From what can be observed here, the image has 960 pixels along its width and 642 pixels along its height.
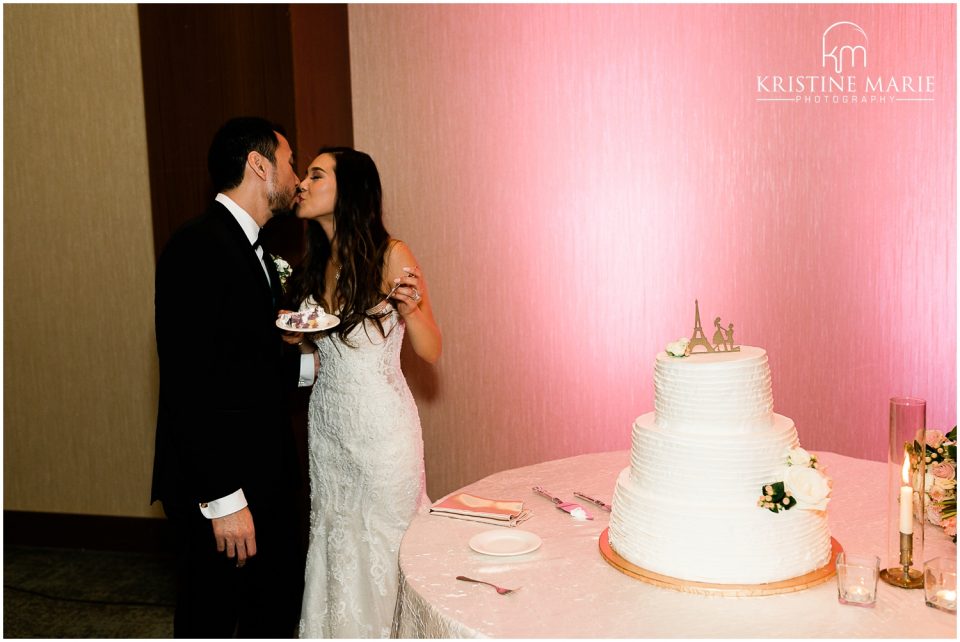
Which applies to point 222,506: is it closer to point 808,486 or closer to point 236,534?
point 236,534

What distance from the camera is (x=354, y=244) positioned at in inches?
112

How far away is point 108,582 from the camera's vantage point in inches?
151

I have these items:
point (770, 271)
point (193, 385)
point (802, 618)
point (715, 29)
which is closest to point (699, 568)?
point (802, 618)

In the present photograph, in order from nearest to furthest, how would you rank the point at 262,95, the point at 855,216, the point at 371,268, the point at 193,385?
1. the point at 193,385
2. the point at 371,268
3. the point at 262,95
4. the point at 855,216

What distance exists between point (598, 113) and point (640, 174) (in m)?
0.33

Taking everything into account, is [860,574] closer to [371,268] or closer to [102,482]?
[371,268]

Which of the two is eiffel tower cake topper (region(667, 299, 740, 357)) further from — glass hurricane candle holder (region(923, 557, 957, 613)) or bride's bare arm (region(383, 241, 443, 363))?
bride's bare arm (region(383, 241, 443, 363))

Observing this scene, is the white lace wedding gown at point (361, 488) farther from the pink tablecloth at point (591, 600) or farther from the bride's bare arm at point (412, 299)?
the pink tablecloth at point (591, 600)

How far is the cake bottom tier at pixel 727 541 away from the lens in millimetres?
1558

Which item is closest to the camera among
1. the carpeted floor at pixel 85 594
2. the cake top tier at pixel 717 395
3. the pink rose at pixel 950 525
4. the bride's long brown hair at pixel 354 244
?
the cake top tier at pixel 717 395

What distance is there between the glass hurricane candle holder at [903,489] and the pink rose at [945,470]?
0.19m

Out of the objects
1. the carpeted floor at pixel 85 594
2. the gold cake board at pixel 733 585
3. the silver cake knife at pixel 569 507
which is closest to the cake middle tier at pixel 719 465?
the gold cake board at pixel 733 585

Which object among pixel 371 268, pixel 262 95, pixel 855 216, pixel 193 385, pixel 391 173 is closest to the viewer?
pixel 193 385

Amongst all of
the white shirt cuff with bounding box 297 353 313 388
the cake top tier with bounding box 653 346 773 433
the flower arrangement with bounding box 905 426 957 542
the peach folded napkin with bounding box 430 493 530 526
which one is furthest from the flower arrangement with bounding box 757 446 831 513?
the white shirt cuff with bounding box 297 353 313 388
